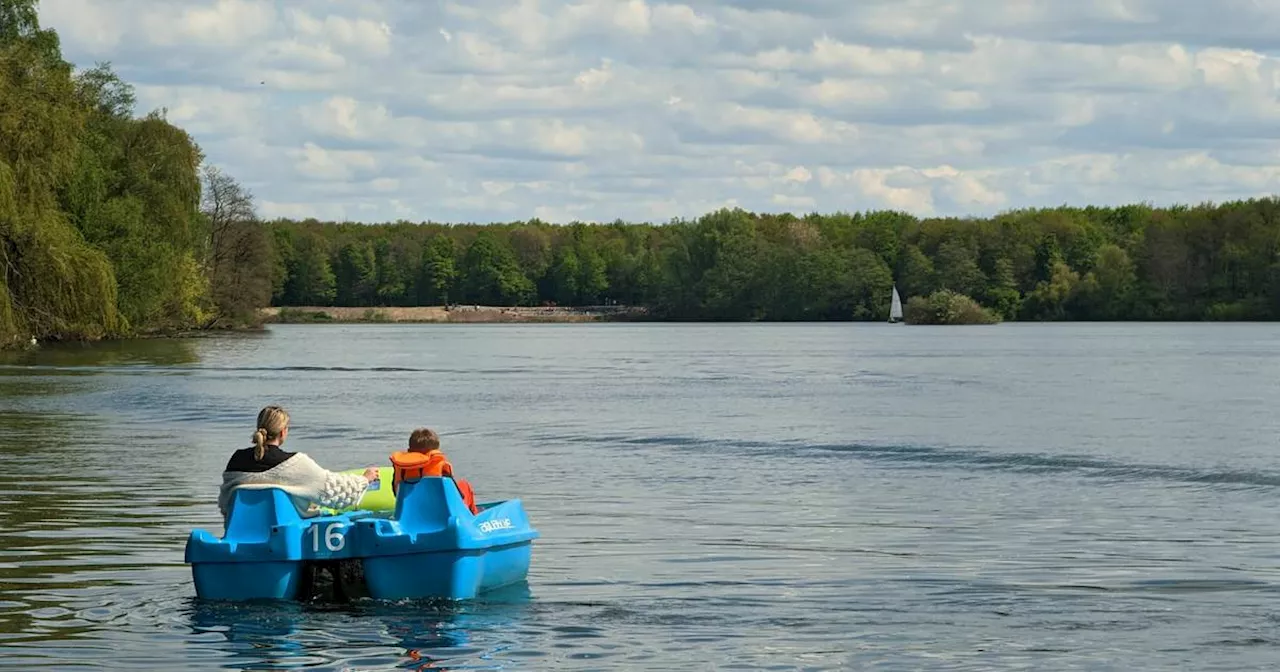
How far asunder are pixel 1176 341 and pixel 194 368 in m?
54.7

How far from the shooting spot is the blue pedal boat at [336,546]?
12914 mm

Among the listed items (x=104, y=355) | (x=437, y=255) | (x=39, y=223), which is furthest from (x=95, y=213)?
(x=437, y=255)

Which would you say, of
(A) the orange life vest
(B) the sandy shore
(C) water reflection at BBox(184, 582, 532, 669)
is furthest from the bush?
(A) the orange life vest

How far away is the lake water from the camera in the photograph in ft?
39.5

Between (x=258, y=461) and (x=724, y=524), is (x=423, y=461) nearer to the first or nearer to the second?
(x=258, y=461)

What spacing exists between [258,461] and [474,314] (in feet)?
586

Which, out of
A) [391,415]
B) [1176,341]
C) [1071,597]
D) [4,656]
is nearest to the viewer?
[4,656]

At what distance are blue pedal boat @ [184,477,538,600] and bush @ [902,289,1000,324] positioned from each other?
13701 centimetres

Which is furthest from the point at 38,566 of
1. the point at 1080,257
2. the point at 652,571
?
the point at 1080,257

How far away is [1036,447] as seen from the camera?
2972cm

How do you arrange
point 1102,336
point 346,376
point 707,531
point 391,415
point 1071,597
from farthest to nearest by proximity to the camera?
point 1102,336
point 346,376
point 391,415
point 707,531
point 1071,597

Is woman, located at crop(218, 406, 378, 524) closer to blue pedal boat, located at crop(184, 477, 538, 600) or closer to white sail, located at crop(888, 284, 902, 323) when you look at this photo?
blue pedal boat, located at crop(184, 477, 538, 600)

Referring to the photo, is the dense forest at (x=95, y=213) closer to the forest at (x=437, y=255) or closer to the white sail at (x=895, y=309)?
the forest at (x=437, y=255)

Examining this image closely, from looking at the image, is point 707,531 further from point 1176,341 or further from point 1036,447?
point 1176,341
